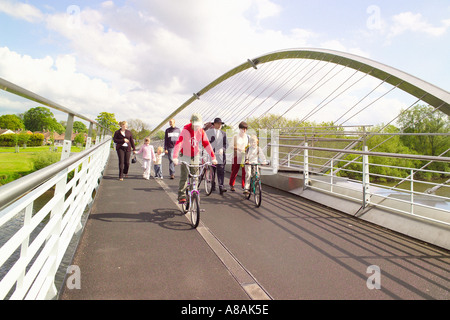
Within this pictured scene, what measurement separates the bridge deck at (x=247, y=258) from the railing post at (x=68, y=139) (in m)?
1.14

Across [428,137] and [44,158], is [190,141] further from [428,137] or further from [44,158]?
[428,137]

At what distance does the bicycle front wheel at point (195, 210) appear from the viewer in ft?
14.9

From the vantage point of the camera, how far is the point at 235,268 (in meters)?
3.16

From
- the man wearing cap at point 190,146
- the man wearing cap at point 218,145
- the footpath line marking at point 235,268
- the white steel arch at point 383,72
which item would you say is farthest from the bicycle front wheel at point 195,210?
the white steel arch at point 383,72

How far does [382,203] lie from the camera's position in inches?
219

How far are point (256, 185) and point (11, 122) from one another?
5136mm

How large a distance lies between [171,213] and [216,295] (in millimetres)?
2950

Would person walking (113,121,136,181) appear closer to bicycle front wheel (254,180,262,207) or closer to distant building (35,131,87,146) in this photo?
bicycle front wheel (254,180,262,207)

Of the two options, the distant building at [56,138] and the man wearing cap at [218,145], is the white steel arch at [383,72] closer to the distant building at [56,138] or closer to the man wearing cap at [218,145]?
the man wearing cap at [218,145]

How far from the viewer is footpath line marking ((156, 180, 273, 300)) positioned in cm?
267

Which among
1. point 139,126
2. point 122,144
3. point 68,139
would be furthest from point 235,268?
point 139,126

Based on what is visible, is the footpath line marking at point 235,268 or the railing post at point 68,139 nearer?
the footpath line marking at point 235,268

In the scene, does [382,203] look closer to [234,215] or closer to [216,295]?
[234,215]

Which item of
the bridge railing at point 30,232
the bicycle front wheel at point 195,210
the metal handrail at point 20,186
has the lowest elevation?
the bicycle front wheel at point 195,210
